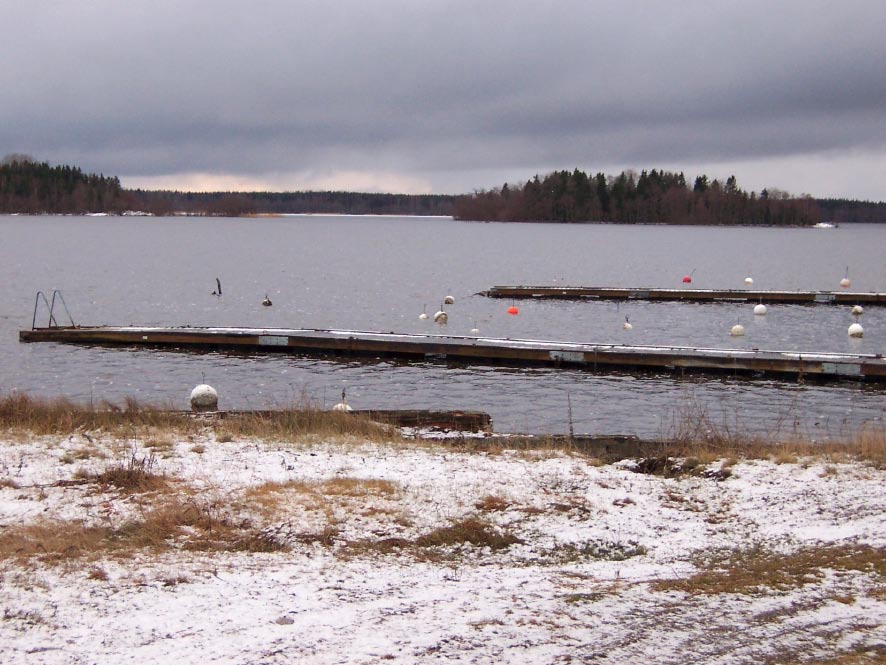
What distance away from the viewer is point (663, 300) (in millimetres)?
48375

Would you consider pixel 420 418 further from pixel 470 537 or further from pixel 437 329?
pixel 437 329

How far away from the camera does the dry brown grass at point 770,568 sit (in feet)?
23.4

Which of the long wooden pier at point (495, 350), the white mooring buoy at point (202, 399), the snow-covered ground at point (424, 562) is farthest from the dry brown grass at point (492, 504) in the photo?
the long wooden pier at point (495, 350)

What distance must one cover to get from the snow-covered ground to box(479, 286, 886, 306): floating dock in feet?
125

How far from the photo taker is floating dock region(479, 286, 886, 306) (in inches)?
1816

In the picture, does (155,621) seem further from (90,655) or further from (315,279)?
(315,279)

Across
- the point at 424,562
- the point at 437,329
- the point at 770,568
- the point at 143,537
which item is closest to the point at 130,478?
the point at 143,537

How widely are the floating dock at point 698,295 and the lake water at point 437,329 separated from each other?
6.17 ft

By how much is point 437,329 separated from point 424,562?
29340 mm

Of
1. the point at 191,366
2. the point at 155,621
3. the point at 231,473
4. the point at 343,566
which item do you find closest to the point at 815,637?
the point at 343,566

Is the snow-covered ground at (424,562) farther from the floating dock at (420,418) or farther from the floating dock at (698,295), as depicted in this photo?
the floating dock at (698,295)

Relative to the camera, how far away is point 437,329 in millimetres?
37219

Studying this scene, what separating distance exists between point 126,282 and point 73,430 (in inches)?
1971

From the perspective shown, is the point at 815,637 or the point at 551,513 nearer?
the point at 815,637
